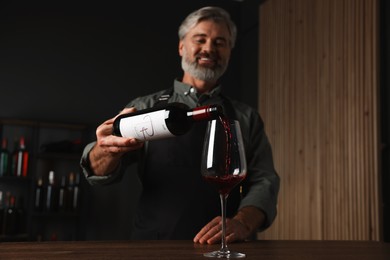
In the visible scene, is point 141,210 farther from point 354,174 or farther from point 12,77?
point 12,77

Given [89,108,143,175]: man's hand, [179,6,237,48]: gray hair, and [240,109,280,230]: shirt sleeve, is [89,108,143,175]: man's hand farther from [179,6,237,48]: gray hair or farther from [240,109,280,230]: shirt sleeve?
[179,6,237,48]: gray hair

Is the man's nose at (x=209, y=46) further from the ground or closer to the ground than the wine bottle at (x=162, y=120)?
further from the ground

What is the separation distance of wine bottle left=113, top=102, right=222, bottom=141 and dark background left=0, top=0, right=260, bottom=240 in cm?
359

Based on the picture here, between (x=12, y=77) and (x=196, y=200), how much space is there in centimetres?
337

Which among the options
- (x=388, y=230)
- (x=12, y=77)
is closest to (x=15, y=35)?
(x=12, y=77)

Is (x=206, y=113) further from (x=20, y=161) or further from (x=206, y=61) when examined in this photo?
(x=20, y=161)

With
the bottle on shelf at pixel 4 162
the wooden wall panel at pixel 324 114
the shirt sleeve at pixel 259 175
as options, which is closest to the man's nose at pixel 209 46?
the shirt sleeve at pixel 259 175

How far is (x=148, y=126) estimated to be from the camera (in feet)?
4.05

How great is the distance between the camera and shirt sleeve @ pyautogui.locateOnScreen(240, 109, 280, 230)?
1697 mm

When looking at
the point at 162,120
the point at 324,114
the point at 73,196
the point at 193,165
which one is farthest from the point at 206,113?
the point at 73,196

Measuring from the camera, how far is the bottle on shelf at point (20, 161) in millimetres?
4355

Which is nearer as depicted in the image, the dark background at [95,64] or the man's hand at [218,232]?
the man's hand at [218,232]

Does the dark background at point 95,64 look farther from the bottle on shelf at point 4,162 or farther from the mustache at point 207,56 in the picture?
the mustache at point 207,56

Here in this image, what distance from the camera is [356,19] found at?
3316mm
